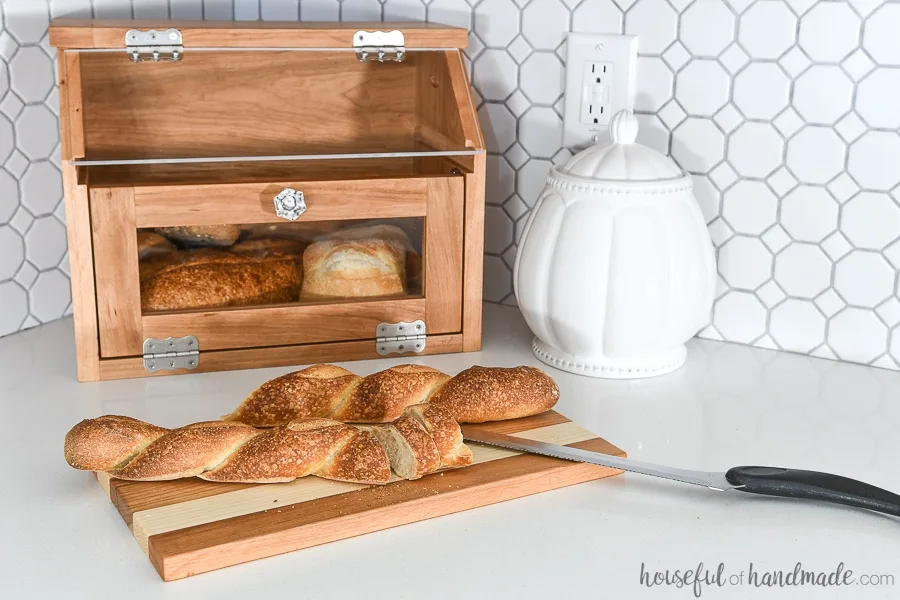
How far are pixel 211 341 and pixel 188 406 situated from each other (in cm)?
11

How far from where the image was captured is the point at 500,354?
1.27 m

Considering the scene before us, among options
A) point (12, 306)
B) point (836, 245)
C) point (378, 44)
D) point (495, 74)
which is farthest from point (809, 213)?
point (12, 306)

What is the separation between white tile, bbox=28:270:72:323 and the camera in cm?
134

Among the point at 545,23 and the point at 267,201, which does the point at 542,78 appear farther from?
the point at 267,201

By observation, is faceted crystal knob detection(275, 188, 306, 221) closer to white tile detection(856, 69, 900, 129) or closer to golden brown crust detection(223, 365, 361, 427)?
golden brown crust detection(223, 365, 361, 427)

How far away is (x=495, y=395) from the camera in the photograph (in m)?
0.95

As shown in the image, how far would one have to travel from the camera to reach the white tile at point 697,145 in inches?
49.9

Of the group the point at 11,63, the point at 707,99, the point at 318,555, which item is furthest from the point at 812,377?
the point at 11,63

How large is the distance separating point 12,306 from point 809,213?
3.50ft

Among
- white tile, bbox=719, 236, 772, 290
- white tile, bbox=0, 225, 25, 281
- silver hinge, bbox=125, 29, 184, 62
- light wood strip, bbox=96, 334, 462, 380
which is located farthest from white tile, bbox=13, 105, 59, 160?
white tile, bbox=719, 236, 772, 290

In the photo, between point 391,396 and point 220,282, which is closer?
point 391,396

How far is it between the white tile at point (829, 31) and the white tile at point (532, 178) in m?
0.39

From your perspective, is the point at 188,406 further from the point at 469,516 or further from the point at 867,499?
the point at 867,499

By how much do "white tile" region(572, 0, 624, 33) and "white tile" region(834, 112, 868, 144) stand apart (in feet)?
1.03
